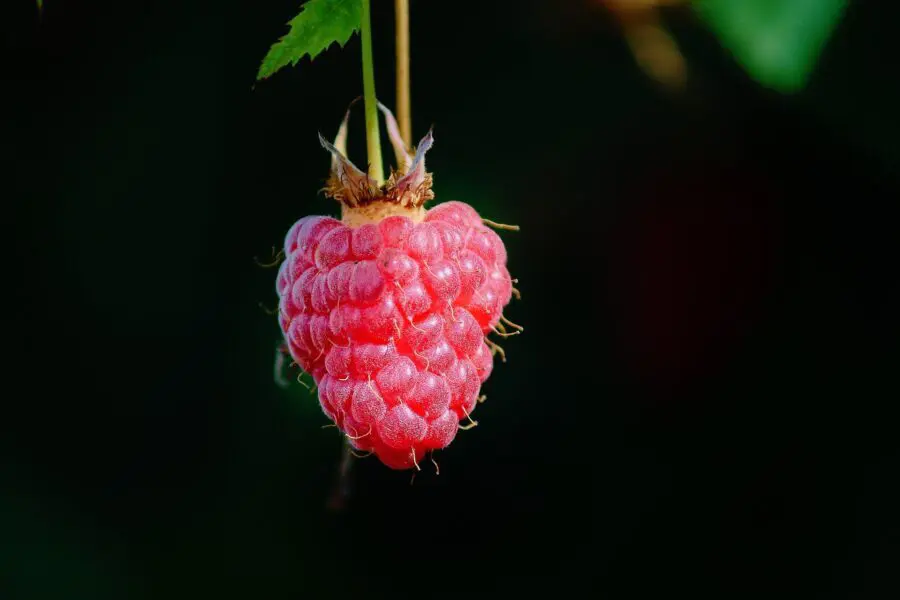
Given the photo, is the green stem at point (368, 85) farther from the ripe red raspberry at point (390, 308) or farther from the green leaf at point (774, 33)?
the green leaf at point (774, 33)

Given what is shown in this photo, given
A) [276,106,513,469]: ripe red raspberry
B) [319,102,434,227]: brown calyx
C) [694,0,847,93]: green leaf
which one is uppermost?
[694,0,847,93]: green leaf

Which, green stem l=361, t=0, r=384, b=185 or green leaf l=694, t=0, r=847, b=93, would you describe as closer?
green stem l=361, t=0, r=384, b=185

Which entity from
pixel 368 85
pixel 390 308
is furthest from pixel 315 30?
pixel 390 308

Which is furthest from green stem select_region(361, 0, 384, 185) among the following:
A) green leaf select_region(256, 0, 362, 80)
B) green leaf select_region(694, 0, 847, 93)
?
green leaf select_region(694, 0, 847, 93)

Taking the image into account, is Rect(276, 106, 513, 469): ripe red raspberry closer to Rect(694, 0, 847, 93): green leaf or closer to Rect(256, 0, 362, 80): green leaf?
Rect(256, 0, 362, 80): green leaf

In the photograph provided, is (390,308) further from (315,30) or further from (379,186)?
(315,30)

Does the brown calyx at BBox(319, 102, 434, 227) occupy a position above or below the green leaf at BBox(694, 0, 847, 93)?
below

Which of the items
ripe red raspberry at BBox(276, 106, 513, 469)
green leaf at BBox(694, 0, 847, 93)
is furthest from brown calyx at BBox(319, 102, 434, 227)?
green leaf at BBox(694, 0, 847, 93)
